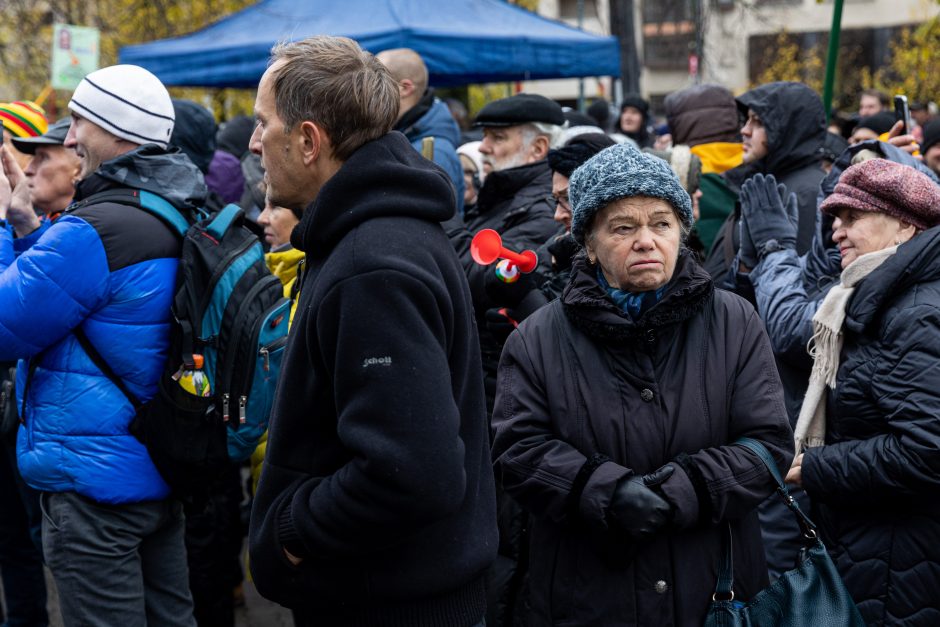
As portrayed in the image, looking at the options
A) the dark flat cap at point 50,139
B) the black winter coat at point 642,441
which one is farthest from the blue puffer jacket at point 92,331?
the black winter coat at point 642,441

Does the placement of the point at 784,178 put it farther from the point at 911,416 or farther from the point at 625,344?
the point at 625,344

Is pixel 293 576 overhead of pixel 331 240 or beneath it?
beneath

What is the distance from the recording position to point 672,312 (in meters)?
2.57

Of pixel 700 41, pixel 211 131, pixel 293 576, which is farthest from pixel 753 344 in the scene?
pixel 700 41

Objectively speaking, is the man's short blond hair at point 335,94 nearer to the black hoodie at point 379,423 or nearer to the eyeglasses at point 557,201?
the black hoodie at point 379,423

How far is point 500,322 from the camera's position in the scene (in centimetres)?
374

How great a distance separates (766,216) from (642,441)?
5.59 feet

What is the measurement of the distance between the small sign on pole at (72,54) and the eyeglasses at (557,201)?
232 inches

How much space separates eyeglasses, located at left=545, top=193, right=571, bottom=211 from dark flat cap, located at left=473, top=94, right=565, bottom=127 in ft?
2.17

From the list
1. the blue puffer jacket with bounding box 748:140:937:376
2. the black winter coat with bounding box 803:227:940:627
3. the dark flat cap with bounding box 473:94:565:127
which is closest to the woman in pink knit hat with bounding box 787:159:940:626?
the black winter coat with bounding box 803:227:940:627

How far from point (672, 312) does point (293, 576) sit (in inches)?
45.1

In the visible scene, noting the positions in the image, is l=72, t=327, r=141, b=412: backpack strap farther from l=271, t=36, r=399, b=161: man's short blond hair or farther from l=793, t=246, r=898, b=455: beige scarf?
l=793, t=246, r=898, b=455: beige scarf

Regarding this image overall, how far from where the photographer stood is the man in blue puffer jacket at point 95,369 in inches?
118

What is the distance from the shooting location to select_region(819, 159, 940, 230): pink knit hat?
321cm
